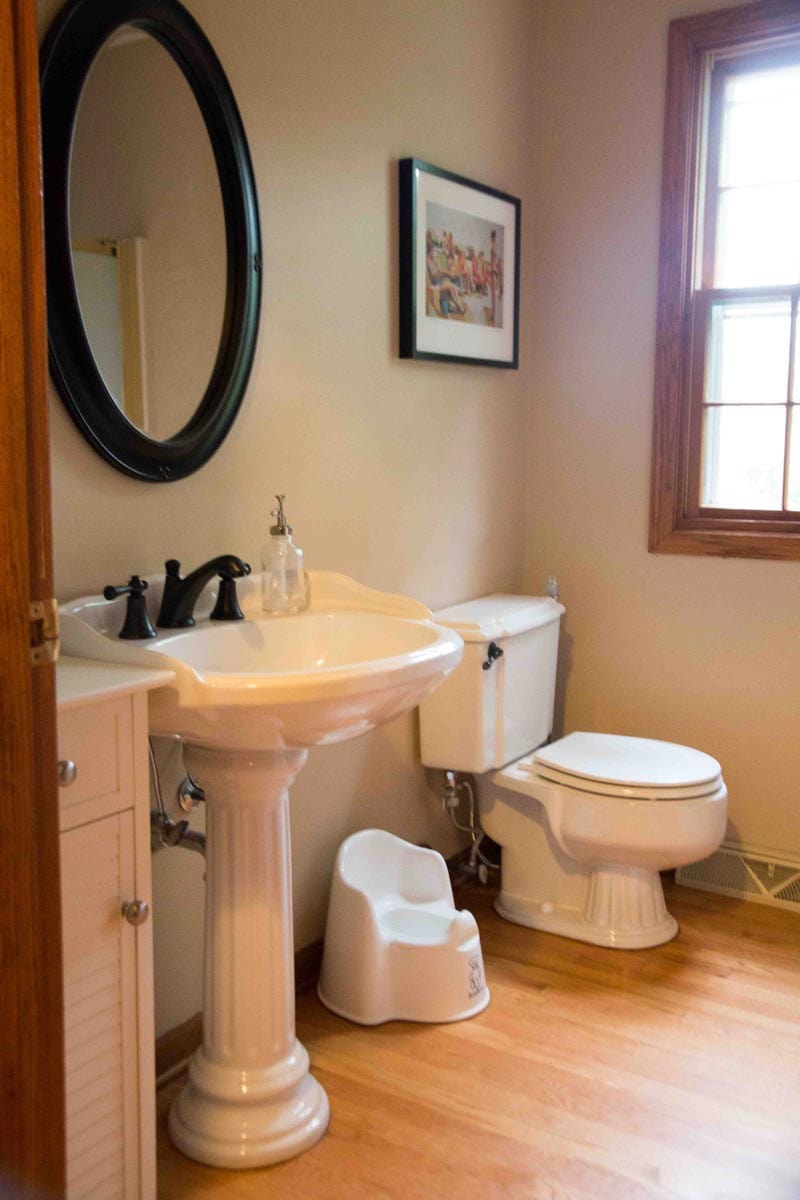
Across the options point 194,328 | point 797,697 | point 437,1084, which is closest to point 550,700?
point 797,697

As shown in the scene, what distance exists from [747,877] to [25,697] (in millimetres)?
2327

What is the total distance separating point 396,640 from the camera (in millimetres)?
2037

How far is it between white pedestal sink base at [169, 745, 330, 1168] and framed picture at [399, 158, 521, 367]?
46.8 inches

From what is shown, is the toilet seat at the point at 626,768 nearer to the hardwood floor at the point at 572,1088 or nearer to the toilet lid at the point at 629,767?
the toilet lid at the point at 629,767

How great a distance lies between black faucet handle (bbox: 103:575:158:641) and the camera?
185 cm

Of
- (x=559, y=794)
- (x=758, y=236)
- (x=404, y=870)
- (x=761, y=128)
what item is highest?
(x=761, y=128)

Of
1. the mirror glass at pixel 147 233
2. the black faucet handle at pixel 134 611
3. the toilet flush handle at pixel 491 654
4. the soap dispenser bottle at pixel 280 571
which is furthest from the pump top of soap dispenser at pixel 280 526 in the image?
the toilet flush handle at pixel 491 654

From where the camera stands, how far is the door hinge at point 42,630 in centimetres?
112

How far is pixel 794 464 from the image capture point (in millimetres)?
2918

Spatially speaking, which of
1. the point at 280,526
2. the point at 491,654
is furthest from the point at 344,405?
the point at 491,654

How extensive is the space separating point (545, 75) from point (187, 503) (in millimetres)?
1772

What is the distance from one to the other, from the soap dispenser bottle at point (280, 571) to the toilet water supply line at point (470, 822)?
881mm

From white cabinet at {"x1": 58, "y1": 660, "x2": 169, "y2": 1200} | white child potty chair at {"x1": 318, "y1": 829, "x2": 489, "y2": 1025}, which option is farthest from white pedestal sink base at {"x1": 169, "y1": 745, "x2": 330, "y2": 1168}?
white child potty chair at {"x1": 318, "y1": 829, "x2": 489, "y2": 1025}

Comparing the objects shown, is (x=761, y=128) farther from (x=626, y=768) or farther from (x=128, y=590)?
(x=128, y=590)
